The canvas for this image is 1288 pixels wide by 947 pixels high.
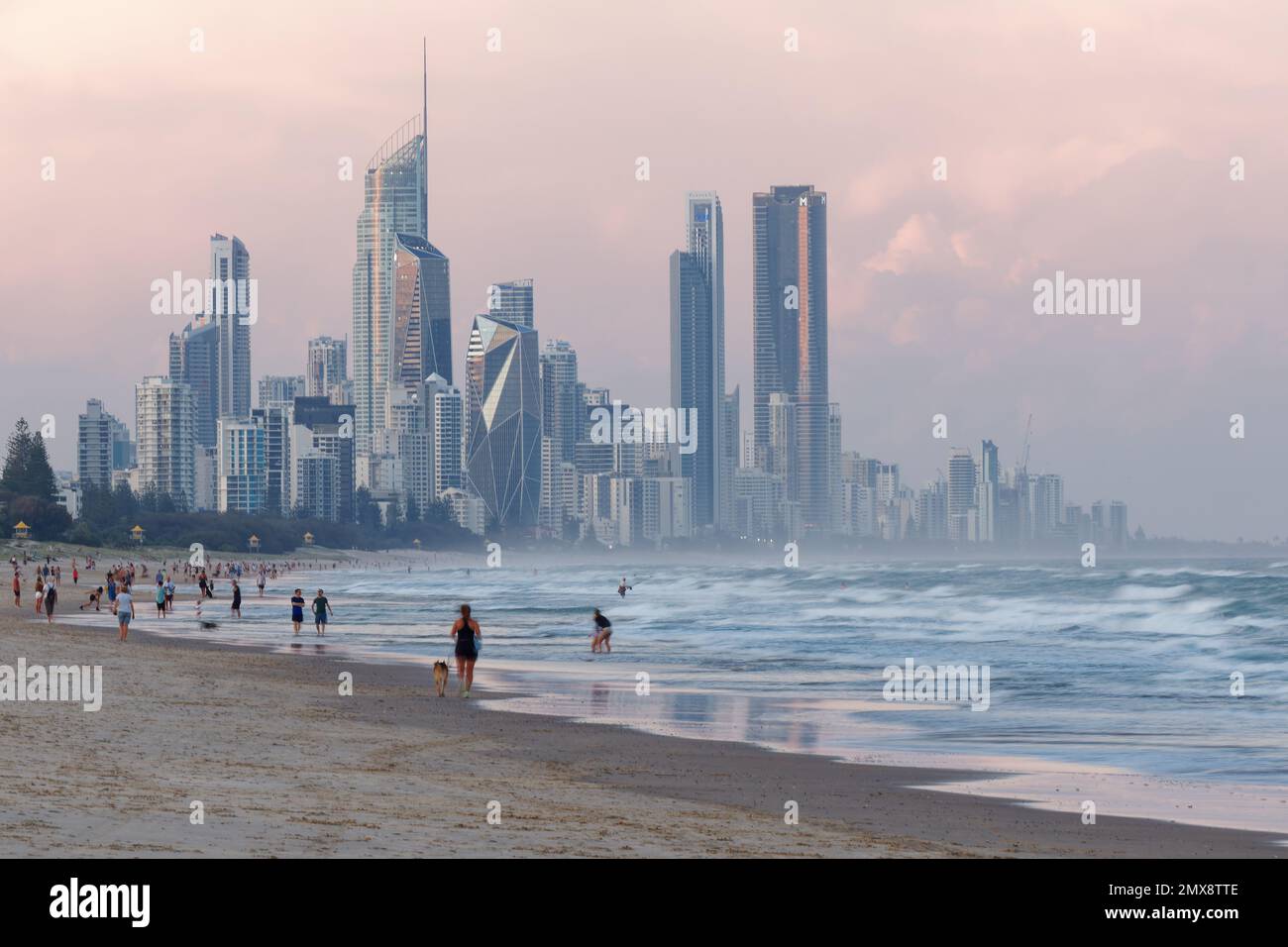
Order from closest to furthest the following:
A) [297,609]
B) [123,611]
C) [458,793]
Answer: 1. [458,793]
2. [123,611]
3. [297,609]

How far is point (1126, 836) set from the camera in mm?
14344

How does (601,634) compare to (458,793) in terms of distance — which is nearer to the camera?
(458,793)

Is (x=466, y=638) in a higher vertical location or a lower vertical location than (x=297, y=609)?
higher

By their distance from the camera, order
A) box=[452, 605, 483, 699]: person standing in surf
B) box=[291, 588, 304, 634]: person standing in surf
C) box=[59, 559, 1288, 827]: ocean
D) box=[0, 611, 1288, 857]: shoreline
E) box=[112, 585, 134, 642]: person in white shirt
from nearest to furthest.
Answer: box=[0, 611, 1288, 857]: shoreline
box=[59, 559, 1288, 827]: ocean
box=[452, 605, 483, 699]: person standing in surf
box=[112, 585, 134, 642]: person in white shirt
box=[291, 588, 304, 634]: person standing in surf

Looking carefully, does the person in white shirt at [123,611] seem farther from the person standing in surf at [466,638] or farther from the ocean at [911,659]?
the person standing in surf at [466,638]

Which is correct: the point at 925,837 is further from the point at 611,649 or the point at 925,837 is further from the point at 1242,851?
the point at 611,649

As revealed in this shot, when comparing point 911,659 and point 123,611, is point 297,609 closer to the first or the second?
point 123,611

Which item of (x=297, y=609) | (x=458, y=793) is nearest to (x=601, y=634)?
(x=297, y=609)

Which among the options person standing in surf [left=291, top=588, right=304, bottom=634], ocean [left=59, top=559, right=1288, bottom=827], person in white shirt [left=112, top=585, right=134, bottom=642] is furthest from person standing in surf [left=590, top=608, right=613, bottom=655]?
person in white shirt [left=112, top=585, right=134, bottom=642]

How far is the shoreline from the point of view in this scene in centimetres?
1198

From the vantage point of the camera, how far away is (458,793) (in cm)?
1539

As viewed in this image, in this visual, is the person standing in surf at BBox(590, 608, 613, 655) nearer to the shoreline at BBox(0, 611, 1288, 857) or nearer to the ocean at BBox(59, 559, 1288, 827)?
the ocean at BBox(59, 559, 1288, 827)

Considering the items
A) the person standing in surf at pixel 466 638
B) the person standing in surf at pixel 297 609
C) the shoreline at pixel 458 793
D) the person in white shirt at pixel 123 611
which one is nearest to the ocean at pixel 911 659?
the person standing in surf at pixel 297 609
